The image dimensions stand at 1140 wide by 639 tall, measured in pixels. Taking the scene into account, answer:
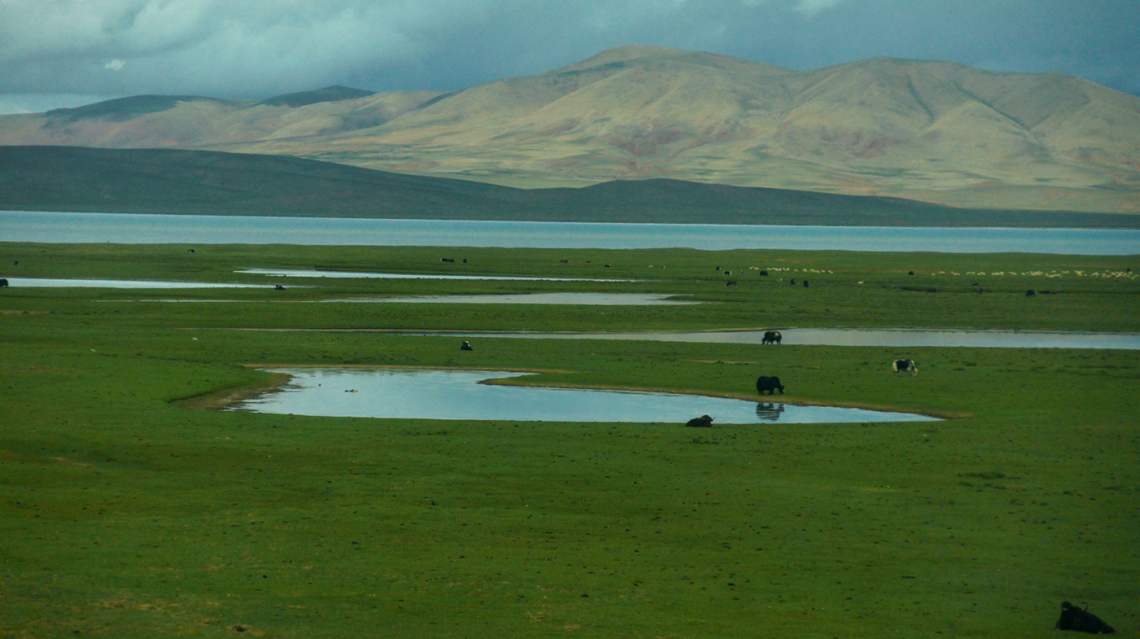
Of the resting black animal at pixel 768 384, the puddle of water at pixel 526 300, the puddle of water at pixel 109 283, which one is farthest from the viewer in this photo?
the puddle of water at pixel 109 283

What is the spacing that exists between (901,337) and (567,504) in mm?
35786

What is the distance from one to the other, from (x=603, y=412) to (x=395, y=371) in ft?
32.3

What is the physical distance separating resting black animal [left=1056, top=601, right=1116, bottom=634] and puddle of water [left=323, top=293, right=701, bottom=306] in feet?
171

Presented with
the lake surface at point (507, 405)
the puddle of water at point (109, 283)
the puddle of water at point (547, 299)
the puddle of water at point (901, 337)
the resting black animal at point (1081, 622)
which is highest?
the puddle of water at point (109, 283)

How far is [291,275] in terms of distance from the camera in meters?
88.4

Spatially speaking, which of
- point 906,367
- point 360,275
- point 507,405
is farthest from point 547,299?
point 507,405

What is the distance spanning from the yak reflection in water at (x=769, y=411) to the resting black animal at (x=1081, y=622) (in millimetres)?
17343

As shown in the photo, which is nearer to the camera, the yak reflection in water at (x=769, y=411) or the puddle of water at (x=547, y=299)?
the yak reflection in water at (x=769, y=411)

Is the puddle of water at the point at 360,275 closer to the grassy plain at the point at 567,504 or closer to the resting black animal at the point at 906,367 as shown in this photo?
the grassy plain at the point at 567,504

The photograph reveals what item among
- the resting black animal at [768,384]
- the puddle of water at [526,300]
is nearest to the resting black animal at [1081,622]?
the resting black animal at [768,384]

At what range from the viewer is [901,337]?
53.5 m

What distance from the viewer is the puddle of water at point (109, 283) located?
74.2 meters

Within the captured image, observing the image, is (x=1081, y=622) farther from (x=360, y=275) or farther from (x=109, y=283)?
(x=360, y=275)

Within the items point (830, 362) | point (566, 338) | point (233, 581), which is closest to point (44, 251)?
point (566, 338)
